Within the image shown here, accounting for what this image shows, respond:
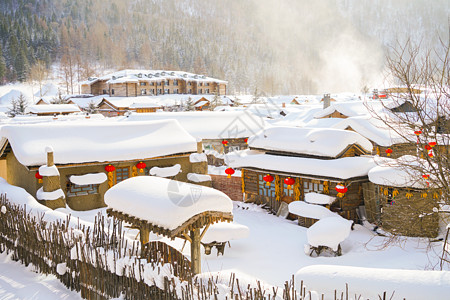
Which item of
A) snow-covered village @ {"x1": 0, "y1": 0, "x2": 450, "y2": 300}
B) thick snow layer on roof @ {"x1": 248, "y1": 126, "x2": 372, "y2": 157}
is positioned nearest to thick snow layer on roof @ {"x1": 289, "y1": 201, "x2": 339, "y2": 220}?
snow-covered village @ {"x1": 0, "y1": 0, "x2": 450, "y2": 300}

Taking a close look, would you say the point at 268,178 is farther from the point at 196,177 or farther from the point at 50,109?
the point at 50,109

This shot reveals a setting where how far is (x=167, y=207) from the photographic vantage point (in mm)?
8047

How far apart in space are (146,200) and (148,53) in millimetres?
127077

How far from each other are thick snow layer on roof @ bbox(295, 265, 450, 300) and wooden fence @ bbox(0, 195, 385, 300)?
200mm

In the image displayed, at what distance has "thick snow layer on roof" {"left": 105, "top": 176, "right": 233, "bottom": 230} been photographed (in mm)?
8016

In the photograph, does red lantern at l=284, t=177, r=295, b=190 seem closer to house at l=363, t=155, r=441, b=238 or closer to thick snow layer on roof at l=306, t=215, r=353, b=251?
house at l=363, t=155, r=441, b=238

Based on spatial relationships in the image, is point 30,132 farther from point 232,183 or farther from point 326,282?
point 326,282

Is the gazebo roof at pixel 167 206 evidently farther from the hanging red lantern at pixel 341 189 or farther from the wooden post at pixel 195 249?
the hanging red lantern at pixel 341 189

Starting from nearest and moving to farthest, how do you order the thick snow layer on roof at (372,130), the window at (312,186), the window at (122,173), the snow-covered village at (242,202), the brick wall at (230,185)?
1. the snow-covered village at (242,202)
2. the window at (312,186)
3. the window at (122,173)
4. the brick wall at (230,185)
5. the thick snow layer on roof at (372,130)

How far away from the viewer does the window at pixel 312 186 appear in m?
16.8

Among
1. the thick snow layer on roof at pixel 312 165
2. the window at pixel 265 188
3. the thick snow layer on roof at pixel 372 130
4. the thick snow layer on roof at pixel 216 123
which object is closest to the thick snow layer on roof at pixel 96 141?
the thick snow layer on roof at pixel 312 165

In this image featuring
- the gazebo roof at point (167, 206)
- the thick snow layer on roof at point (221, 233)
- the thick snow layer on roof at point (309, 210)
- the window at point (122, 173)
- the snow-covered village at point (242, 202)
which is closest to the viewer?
the snow-covered village at point (242, 202)

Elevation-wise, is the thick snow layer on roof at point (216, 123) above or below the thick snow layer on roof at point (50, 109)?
below

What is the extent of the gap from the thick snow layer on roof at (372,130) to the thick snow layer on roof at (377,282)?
17.1 metres
